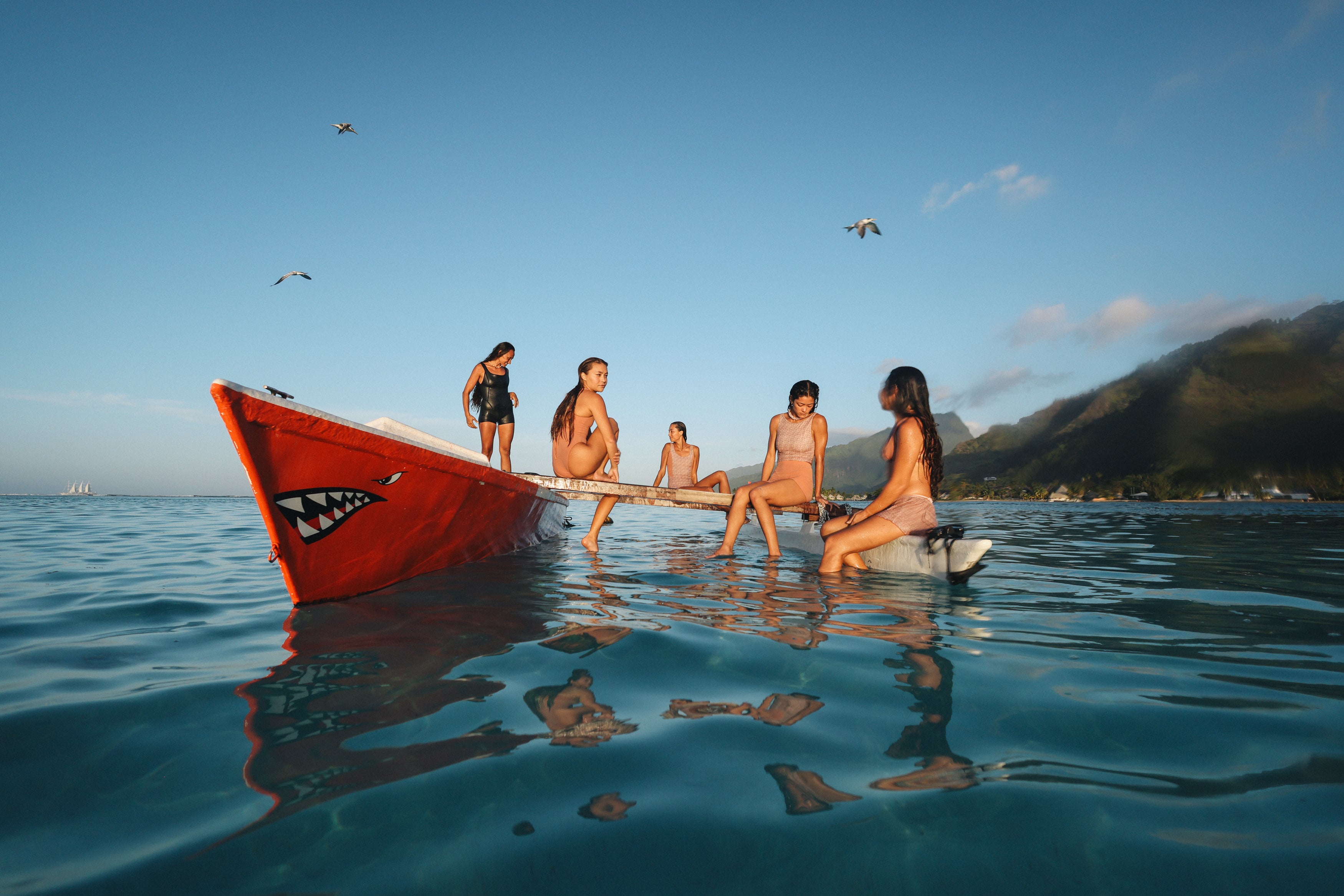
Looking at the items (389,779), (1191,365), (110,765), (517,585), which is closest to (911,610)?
(517,585)

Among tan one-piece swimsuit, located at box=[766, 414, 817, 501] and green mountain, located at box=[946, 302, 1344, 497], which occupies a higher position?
green mountain, located at box=[946, 302, 1344, 497]

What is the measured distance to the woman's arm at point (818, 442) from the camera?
23.4 ft

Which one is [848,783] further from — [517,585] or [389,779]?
[517,585]

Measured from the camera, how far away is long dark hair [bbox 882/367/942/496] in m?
5.06

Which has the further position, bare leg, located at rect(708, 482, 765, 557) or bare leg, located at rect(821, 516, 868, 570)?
bare leg, located at rect(708, 482, 765, 557)

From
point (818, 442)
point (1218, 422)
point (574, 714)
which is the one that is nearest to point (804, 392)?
point (818, 442)

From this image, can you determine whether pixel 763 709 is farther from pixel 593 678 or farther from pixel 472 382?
pixel 472 382

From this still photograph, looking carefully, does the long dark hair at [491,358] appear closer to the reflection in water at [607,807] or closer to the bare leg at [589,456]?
the bare leg at [589,456]

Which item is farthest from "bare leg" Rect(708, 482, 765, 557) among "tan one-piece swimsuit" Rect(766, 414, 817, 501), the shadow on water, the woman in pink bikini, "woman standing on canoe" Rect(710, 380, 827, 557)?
the shadow on water

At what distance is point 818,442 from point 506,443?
15.8 feet

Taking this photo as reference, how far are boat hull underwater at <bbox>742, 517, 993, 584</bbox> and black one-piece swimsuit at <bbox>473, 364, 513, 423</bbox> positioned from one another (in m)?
5.63

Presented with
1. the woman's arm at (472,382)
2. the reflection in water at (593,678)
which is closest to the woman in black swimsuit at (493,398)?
the woman's arm at (472,382)

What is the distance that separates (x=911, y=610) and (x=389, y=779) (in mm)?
3332

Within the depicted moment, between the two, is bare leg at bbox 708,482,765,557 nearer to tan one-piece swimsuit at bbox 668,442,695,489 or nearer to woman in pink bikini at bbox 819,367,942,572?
woman in pink bikini at bbox 819,367,942,572
